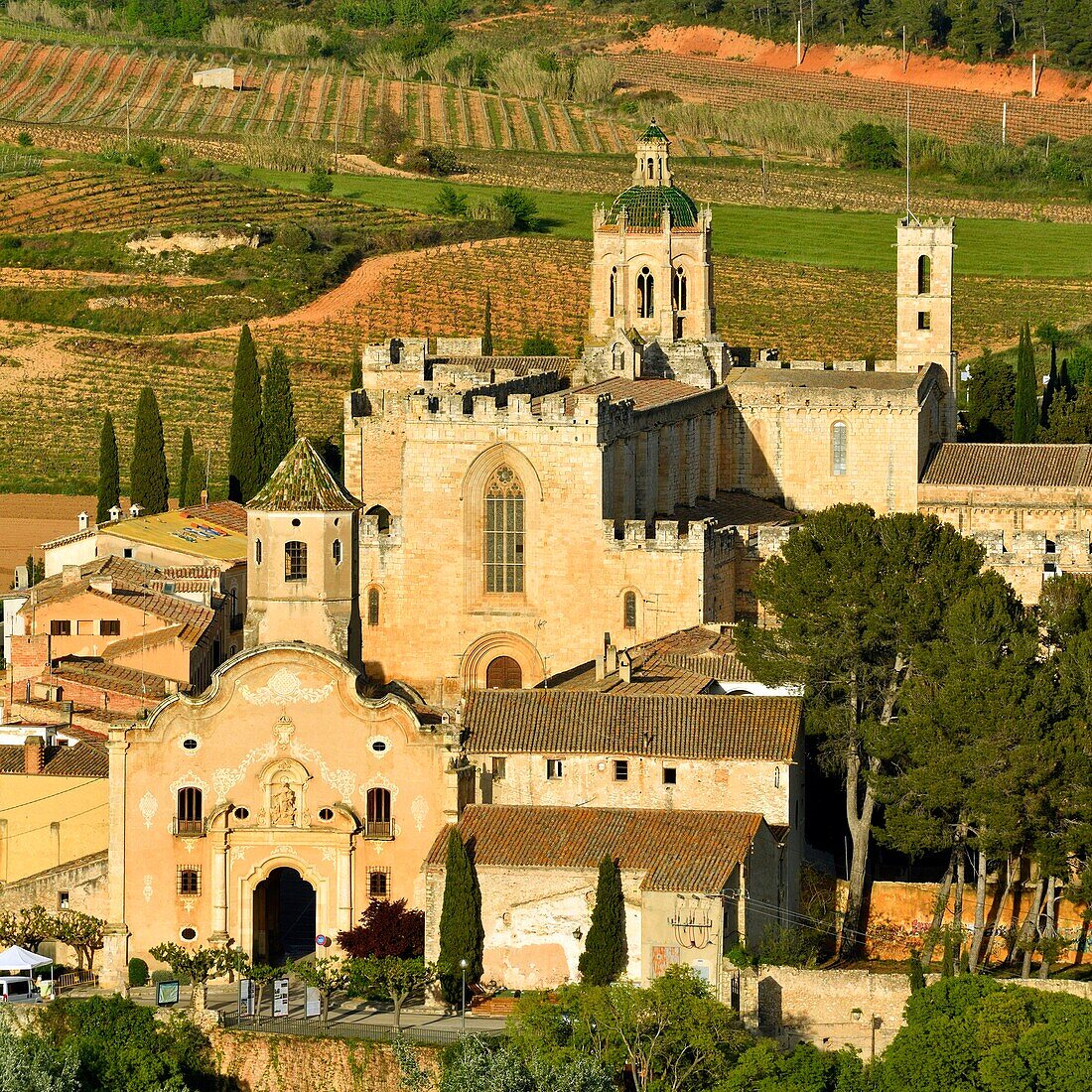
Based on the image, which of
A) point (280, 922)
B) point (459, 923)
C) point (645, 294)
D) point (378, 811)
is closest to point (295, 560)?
point (378, 811)

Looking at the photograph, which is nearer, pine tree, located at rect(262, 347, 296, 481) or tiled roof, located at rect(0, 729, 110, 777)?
tiled roof, located at rect(0, 729, 110, 777)

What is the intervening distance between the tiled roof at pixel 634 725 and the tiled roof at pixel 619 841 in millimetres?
1149

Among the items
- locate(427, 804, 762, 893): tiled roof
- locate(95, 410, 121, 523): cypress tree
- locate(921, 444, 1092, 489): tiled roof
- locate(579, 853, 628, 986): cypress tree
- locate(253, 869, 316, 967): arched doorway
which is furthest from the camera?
locate(95, 410, 121, 523): cypress tree

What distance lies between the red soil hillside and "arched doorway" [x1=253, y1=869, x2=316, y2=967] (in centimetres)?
11638

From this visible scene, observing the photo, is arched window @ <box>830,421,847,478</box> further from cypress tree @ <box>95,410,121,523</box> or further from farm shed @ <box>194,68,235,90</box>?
farm shed @ <box>194,68,235,90</box>

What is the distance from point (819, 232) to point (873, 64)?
47933 millimetres

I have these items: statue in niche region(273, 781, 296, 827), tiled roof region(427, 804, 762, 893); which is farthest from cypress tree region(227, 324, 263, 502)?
tiled roof region(427, 804, 762, 893)

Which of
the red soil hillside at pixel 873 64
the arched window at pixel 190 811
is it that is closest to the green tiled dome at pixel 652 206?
the arched window at pixel 190 811

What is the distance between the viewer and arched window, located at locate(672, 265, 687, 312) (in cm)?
8775

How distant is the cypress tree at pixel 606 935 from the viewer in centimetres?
5294

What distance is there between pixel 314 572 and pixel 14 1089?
1469 centimetres

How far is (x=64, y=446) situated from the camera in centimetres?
10881

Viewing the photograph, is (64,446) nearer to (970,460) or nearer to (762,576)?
(970,460)

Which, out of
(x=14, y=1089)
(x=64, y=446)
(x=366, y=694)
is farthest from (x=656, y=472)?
(x=64, y=446)
